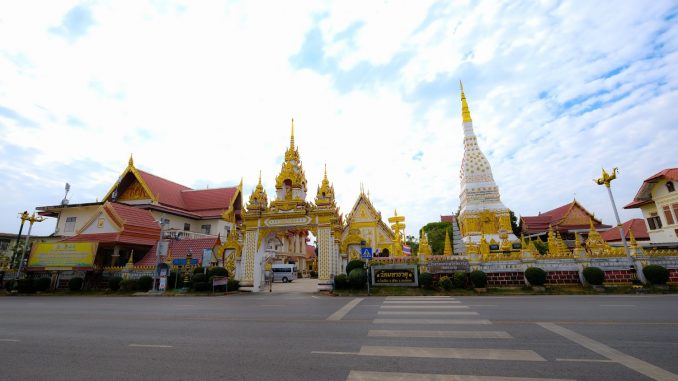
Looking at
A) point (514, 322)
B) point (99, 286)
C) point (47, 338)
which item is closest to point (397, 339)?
point (514, 322)

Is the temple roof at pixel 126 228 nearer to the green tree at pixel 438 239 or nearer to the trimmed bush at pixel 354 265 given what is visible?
the trimmed bush at pixel 354 265

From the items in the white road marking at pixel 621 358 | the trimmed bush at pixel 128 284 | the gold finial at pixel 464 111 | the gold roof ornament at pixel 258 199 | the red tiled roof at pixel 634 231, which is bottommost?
the white road marking at pixel 621 358

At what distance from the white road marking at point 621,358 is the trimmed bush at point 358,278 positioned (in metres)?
12.2

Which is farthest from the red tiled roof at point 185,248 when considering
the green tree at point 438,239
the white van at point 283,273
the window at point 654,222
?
the window at point 654,222

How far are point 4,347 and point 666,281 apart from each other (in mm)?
24996

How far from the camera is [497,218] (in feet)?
110

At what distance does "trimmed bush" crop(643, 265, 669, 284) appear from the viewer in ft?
50.2

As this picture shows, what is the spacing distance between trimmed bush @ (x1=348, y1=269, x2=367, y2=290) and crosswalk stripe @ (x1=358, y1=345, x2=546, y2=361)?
508 inches

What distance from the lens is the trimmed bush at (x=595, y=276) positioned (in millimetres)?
16000

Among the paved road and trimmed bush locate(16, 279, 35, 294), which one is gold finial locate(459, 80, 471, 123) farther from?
trimmed bush locate(16, 279, 35, 294)

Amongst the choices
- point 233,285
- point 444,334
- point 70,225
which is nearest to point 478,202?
point 233,285

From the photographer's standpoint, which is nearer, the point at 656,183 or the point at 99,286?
the point at 99,286

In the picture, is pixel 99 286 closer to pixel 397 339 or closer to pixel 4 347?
pixel 4 347

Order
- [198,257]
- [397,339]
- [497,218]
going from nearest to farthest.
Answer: [397,339] < [198,257] < [497,218]
